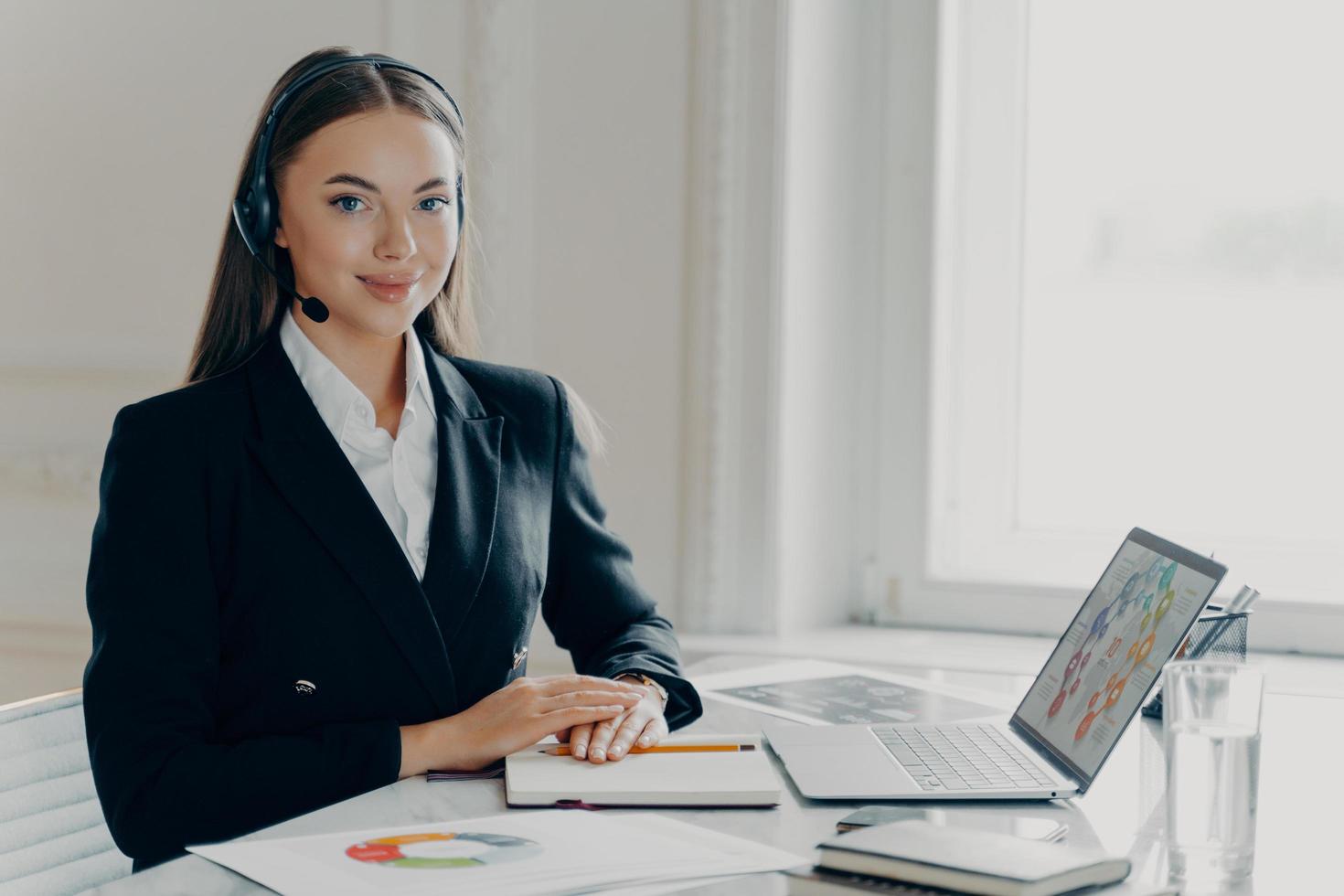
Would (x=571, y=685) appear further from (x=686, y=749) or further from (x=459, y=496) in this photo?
(x=459, y=496)

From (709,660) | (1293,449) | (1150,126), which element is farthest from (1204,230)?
(709,660)

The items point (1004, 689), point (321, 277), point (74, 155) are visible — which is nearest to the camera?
point (321, 277)

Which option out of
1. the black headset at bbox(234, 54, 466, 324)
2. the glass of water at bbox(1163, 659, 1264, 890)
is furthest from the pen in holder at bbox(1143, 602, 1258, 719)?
the black headset at bbox(234, 54, 466, 324)

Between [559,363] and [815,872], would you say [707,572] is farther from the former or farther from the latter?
[815,872]

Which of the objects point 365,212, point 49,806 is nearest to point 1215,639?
point 365,212

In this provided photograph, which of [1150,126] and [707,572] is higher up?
[1150,126]

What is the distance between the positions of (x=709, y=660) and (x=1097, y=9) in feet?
4.43

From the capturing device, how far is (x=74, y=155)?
2660mm

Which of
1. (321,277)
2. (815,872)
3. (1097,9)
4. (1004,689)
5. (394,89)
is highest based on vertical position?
(1097,9)

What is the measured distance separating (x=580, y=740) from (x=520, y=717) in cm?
6

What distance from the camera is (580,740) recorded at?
127cm

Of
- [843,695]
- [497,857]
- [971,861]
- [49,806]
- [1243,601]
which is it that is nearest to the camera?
[971,861]

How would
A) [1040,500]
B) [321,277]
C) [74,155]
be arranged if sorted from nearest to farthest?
[321,277], [1040,500], [74,155]

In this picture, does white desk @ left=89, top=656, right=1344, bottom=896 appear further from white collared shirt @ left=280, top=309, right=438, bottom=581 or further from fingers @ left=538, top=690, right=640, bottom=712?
white collared shirt @ left=280, top=309, right=438, bottom=581
